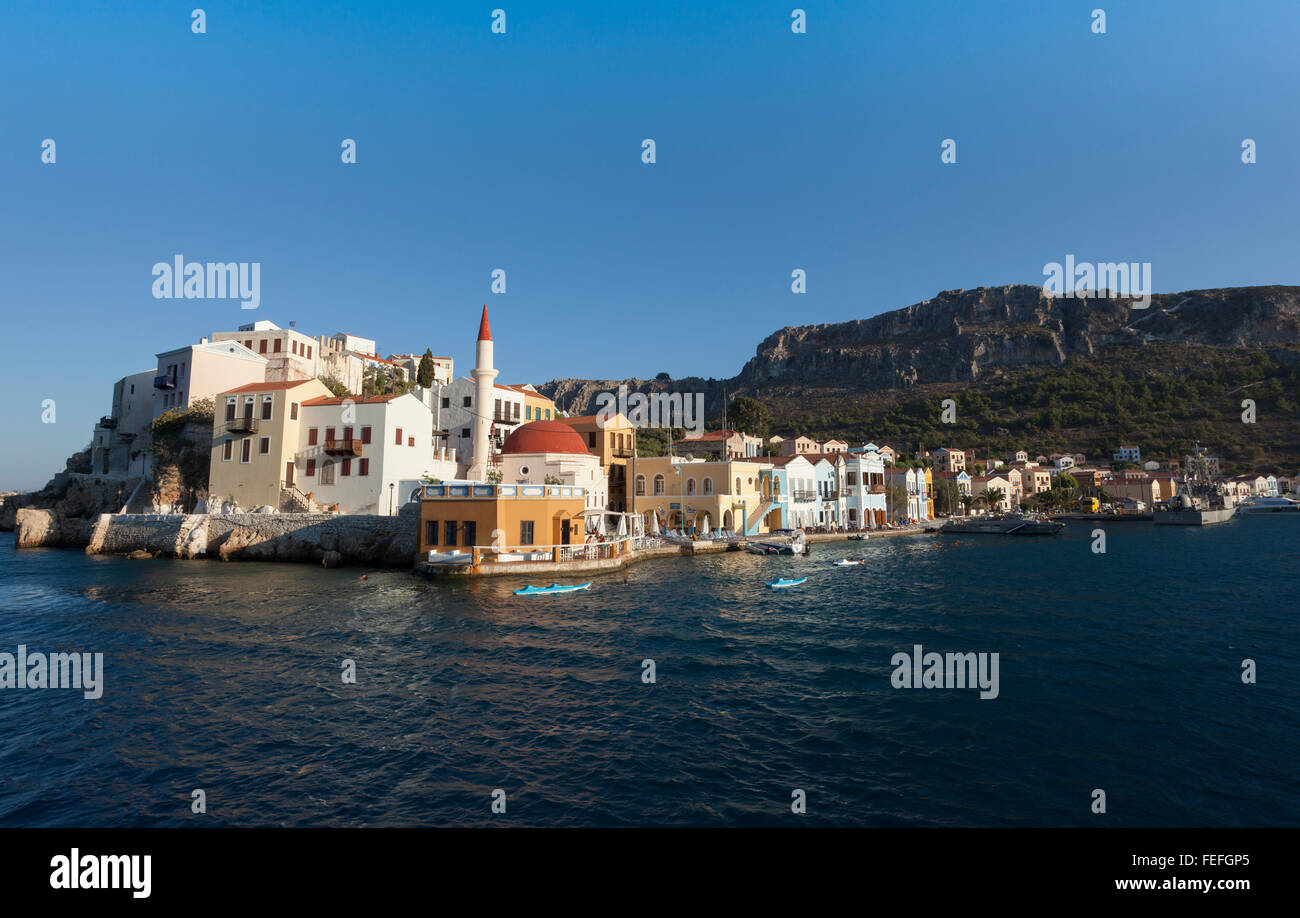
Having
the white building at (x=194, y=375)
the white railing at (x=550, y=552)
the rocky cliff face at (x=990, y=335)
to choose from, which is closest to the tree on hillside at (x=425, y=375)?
the white building at (x=194, y=375)

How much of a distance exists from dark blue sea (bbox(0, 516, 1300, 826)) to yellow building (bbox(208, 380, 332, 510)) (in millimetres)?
16607

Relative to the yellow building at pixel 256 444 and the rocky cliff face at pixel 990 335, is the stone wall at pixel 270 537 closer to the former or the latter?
the yellow building at pixel 256 444

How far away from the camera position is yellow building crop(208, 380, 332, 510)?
140 feet

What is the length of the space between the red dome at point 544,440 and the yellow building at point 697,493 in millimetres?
7239

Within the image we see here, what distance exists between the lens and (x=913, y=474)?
73500mm

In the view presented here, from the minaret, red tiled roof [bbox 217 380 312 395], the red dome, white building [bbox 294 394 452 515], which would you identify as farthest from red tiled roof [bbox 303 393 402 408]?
the red dome

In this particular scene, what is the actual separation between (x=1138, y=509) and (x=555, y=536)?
96217mm

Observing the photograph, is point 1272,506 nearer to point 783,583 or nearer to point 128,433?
point 783,583

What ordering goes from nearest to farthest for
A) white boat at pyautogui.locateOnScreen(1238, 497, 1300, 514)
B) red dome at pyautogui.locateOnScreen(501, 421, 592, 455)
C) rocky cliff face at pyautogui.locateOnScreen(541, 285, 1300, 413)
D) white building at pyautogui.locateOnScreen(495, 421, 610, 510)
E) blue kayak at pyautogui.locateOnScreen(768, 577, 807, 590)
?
1. blue kayak at pyautogui.locateOnScreen(768, 577, 807, 590)
2. white building at pyautogui.locateOnScreen(495, 421, 610, 510)
3. red dome at pyautogui.locateOnScreen(501, 421, 592, 455)
4. white boat at pyautogui.locateOnScreen(1238, 497, 1300, 514)
5. rocky cliff face at pyautogui.locateOnScreen(541, 285, 1300, 413)

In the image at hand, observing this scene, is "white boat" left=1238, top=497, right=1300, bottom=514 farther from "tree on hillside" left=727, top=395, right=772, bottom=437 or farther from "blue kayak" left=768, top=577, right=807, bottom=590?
"blue kayak" left=768, top=577, right=807, bottom=590

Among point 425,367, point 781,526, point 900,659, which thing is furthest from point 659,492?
point 900,659

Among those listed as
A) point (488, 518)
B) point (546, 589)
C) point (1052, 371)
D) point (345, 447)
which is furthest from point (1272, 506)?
point (345, 447)

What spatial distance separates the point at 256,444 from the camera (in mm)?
43188
